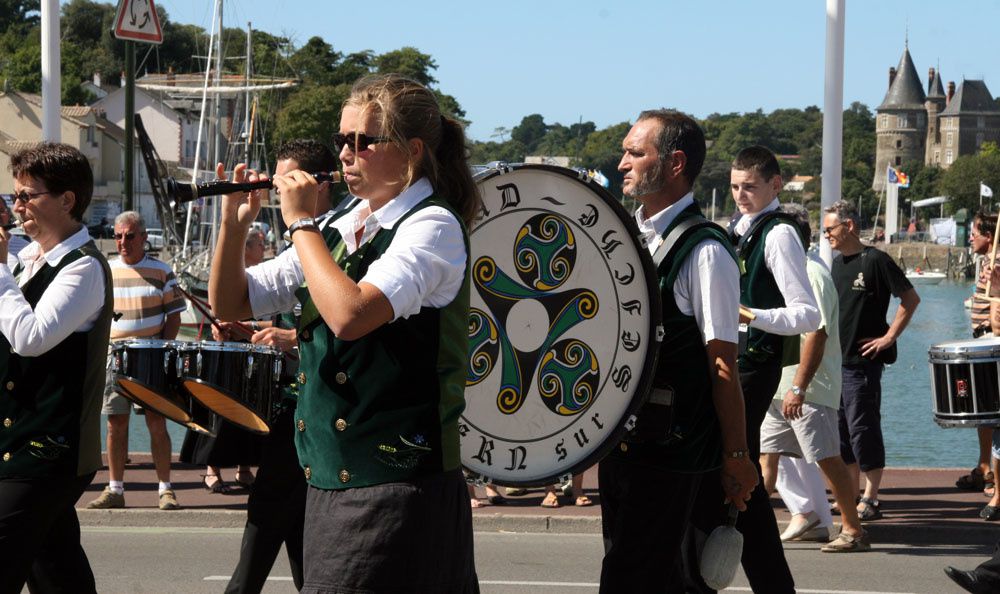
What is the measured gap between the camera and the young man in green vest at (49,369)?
14.2 feet

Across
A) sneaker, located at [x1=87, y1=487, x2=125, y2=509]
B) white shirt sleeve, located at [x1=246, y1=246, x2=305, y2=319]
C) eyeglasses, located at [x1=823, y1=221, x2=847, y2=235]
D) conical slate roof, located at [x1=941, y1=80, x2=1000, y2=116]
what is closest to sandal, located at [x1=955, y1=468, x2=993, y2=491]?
eyeglasses, located at [x1=823, y1=221, x2=847, y2=235]

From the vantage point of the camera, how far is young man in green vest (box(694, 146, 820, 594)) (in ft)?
17.1

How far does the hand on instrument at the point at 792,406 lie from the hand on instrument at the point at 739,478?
2.97 metres

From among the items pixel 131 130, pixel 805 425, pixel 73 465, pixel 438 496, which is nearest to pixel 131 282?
pixel 131 130

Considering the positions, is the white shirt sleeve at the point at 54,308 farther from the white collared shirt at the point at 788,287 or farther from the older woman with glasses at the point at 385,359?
the white collared shirt at the point at 788,287

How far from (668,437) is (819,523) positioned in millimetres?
4271

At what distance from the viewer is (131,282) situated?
9.66m

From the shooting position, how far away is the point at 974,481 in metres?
10.2

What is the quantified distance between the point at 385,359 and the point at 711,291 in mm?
1468

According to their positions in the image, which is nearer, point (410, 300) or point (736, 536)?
point (410, 300)

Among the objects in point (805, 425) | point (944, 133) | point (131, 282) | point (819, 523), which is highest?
point (944, 133)

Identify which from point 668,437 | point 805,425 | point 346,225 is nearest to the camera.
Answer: point 346,225

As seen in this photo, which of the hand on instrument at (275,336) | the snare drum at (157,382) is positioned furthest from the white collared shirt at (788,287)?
the snare drum at (157,382)

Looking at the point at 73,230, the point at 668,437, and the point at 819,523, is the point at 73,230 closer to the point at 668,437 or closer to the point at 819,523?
the point at 668,437
